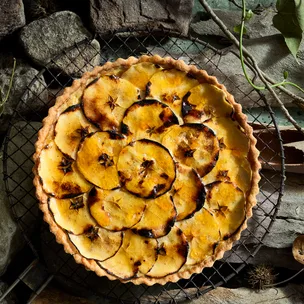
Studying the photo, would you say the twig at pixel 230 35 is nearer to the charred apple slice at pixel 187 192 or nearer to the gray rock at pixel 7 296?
the charred apple slice at pixel 187 192

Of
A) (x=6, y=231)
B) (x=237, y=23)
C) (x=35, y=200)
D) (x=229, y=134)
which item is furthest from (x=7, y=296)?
(x=237, y=23)

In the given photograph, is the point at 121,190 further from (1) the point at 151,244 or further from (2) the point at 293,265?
(2) the point at 293,265

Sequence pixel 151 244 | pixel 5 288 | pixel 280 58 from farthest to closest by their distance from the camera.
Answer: pixel 280 58
pixel 5 288
pixel 151 244

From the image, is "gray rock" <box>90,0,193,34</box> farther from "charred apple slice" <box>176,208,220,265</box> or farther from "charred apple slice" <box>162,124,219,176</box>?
"charred apple slice" <box>176,208,220,265</box>

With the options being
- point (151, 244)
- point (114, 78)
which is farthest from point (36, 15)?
point (151, 244)

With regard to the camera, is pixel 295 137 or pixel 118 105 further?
pixel 295 137

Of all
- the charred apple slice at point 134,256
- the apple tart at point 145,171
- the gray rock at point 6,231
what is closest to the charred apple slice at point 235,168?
the apple tart at point 145,171

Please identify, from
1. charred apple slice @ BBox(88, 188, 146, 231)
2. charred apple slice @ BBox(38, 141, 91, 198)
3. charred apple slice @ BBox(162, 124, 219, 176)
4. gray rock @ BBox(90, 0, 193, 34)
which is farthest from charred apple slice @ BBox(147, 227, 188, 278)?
gray rock @ BBox(90, 0, 193, 34)

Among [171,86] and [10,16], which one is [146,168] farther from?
[10,16]
